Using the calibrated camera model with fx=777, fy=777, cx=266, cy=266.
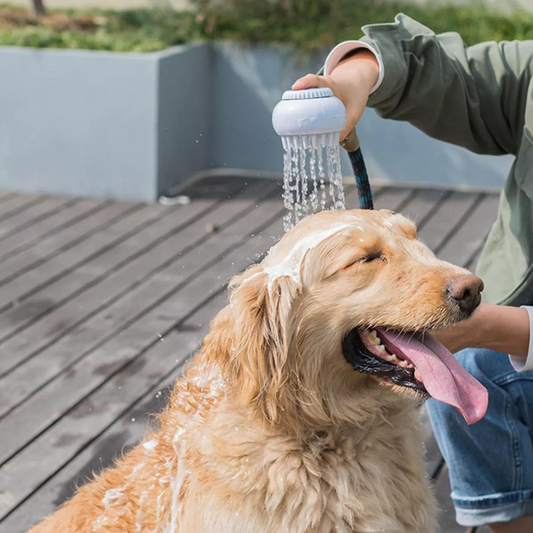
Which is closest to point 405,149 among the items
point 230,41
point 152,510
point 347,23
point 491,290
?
point 347,23

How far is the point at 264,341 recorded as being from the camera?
1672 millimetres

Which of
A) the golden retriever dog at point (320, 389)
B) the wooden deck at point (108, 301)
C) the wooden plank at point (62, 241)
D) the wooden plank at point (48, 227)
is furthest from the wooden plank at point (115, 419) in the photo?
the wooden plank at point (48, 227)

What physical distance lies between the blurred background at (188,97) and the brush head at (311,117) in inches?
146

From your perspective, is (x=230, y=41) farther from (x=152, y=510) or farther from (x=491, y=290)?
(x=152, y=510)

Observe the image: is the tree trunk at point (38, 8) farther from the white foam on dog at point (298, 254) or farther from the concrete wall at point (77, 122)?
the white foam on dog at point (298, 254)

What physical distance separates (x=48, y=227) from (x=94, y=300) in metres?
1.16

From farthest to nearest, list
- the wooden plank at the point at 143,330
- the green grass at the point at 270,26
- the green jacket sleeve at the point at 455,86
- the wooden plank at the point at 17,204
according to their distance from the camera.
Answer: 1. the green grass at the point at 270,26
2. the wooden plank at the point at 17,204
3. the wooden plank at the point at 143,330
4. the green jacket sleeve at the point at 455,86

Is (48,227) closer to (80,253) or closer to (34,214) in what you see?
(34,214)

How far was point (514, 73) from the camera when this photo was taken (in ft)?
7.51

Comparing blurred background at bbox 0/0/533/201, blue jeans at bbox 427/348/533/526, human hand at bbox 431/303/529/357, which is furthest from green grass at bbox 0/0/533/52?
human hand at bbox 431/303/529/357

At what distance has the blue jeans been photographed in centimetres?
214

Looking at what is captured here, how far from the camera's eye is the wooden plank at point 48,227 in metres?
4.57

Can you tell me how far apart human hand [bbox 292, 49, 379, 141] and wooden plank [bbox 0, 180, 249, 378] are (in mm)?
1947

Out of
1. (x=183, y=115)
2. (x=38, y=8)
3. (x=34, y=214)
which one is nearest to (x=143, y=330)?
(x=34, y=214)
